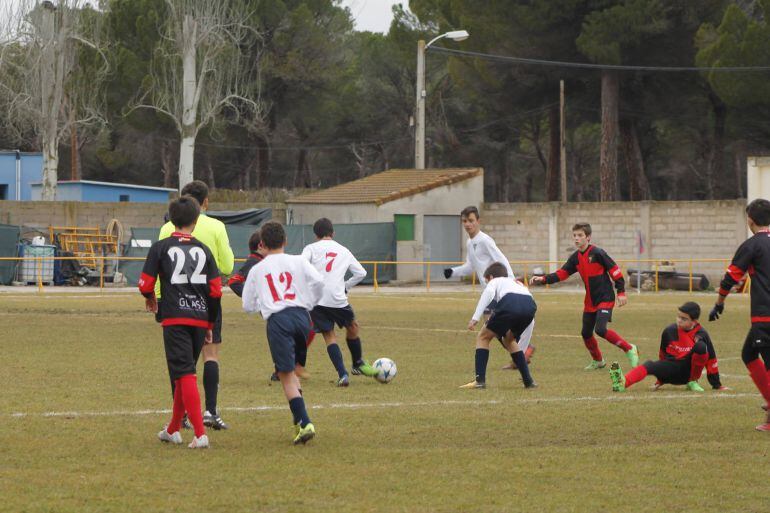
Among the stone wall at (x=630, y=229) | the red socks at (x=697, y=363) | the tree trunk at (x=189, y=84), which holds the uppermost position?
the tree trunk at (x=189, y=84)

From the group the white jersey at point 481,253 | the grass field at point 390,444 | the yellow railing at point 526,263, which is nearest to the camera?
the grass field at point 390,444

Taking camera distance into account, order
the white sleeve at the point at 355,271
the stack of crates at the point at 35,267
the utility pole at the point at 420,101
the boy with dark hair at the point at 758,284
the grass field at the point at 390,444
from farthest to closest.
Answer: the utility pole at the point at 420,101 < the stack of crates at the point at 35,267 < the white sleeve at the point at 355,271 < the boy with dark hair at the point at 758,284 < the grass field at the point at 390,444

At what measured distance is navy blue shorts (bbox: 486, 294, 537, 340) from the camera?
1146 centimetres

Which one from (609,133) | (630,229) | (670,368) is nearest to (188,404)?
(670,368)

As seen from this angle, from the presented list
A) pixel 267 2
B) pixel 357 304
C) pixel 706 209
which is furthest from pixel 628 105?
pixel 357 304

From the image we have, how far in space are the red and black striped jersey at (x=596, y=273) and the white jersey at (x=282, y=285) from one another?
19.4 ft

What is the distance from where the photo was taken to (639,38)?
144ft

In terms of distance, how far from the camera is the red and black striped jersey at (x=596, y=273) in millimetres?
13783

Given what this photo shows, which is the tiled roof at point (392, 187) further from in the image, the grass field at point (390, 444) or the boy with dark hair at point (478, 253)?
the boy with dark hair at point (478, 253)

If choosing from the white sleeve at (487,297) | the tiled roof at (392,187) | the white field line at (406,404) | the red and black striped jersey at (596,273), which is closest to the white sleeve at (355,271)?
the white sleeve at (487,297)

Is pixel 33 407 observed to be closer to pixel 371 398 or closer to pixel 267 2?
pixel 371 398

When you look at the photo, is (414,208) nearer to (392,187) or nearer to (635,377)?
(392,187)

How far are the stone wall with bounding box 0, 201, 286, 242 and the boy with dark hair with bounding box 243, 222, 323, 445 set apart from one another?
3166 cm

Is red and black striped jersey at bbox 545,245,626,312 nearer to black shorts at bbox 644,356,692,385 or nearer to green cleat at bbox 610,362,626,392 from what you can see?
black shorts at bbox 644,356,692,385
